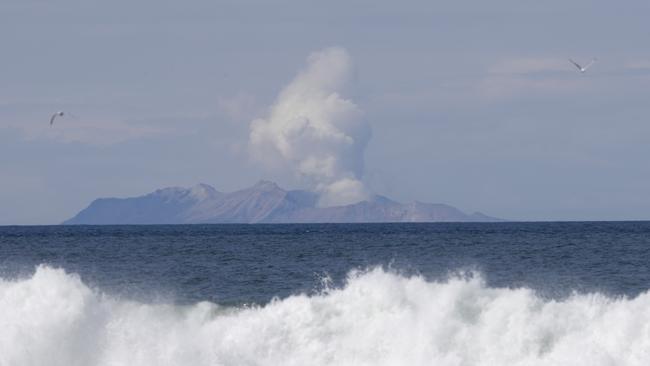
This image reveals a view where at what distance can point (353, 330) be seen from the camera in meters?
29.9

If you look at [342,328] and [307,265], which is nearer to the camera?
[342,328]

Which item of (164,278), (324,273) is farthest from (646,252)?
(164,278)

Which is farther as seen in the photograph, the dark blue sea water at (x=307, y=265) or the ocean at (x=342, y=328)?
the dark blue sea water at (x=307, y=265)

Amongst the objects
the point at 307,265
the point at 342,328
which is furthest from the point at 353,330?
the point at 307,265

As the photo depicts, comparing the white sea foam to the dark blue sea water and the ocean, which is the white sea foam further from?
the dark blue sea water

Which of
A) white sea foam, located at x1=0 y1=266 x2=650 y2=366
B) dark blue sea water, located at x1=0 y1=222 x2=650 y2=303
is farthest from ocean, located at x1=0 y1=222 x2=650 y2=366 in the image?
dark blue sea water, located at x1=0 y1=222 x2=650 y2=303

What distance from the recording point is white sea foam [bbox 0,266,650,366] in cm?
2864

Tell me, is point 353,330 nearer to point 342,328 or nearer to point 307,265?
point 342,328

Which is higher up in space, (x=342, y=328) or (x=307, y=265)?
(x=307, y=265)

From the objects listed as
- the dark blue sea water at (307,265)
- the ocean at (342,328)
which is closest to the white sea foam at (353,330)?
the ocean at (342,328)

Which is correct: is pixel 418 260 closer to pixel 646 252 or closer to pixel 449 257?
pixel 449 257

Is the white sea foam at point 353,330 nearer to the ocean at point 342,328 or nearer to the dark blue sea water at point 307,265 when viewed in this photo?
the ocean at point 342,328

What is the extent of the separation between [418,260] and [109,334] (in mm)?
45610

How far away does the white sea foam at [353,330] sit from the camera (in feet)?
94.0
